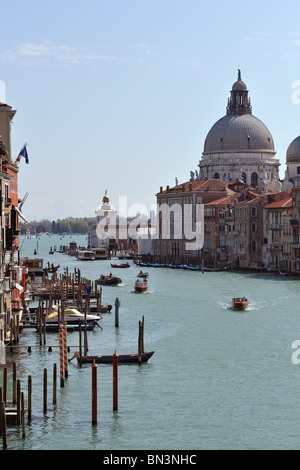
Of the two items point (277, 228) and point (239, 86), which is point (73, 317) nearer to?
point (277, 228)

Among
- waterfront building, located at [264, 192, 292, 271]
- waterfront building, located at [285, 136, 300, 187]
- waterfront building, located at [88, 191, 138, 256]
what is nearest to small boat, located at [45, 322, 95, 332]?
waterfront building, located at [264, 192, 292, 271]

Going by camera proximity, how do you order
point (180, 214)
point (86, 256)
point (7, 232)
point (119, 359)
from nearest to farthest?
point (119, 359) < point (7, 232) < point (180, 214) < point (86, 256)

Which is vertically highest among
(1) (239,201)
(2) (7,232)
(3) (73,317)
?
(1) (239,201)

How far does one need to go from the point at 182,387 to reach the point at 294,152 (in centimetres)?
7869

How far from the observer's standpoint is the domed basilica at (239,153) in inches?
4129

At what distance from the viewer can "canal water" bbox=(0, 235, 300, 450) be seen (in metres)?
19.9

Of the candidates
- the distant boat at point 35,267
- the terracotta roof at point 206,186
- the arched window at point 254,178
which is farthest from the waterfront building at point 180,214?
the distant boat at point 35,267

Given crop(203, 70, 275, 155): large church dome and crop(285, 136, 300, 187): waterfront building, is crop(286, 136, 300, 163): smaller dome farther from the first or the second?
crop(203, 70, 275, 155): large church dome

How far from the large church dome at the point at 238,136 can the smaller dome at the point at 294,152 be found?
16.1 ft

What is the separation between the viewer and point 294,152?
101125 mm

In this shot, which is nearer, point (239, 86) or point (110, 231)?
point (239, 86)

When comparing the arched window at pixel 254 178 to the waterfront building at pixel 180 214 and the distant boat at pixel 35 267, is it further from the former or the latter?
the distant boat at pixel 35 267

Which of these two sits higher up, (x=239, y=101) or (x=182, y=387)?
(x=239, y=101)

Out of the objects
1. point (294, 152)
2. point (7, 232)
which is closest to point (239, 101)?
point (294, 152)
